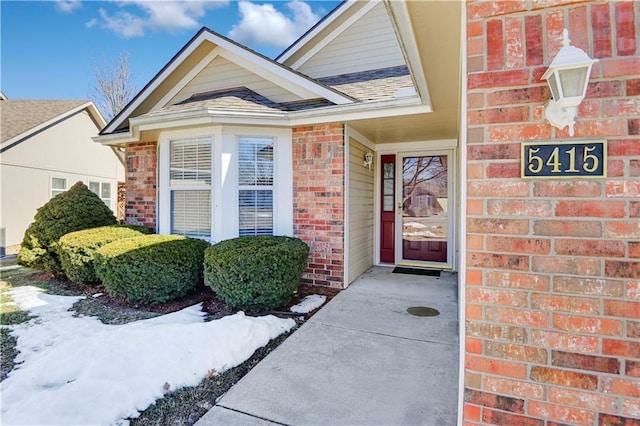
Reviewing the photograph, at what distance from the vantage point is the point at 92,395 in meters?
2.48

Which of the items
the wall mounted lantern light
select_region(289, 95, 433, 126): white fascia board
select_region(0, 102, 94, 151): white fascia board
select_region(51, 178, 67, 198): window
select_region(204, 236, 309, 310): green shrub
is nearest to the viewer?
the wall mounted lantern light

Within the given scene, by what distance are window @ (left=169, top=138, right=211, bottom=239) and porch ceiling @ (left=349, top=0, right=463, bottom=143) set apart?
8.74ft

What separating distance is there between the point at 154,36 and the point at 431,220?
31.9ft

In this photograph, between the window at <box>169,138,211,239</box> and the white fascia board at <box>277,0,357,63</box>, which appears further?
the white fascia board at <box>277,0,357,63</box>

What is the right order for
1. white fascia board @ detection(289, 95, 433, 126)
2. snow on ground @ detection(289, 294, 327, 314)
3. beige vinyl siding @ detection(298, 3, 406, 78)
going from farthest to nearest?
1. beige vinyl siding @ detection(298, 3, 406, 78)
2. white fascia board @ detection(289, 95, 433, 126)
3. snow on ground @ detection(289, 294, 327, 314)

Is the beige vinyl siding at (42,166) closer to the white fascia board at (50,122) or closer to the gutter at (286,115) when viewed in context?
the white fascia board at (50,122)

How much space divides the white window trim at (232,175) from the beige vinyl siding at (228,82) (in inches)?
34.3

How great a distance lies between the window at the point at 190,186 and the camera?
569 cm

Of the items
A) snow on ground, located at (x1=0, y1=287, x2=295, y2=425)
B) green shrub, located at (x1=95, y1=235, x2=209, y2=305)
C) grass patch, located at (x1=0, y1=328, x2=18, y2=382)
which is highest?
green shrub, located at (x1=95, y1=235, x2=209, y2=305)

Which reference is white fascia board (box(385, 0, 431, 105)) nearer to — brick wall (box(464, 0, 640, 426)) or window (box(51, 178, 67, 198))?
brick wall (box(464, 0, 640, 426))

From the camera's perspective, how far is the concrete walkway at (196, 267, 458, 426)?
7.57ft

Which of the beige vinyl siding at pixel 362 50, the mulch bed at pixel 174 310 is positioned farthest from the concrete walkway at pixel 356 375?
the beige vinyl siding at pixel 362 50

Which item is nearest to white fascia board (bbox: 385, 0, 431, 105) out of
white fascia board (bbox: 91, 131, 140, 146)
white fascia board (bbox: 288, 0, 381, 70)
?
white fascia board (bbox: 288, 0, 381, 70)

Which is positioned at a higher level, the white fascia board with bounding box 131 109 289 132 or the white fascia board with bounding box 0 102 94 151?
the white fascia board with bounding box 0 102 94 151
